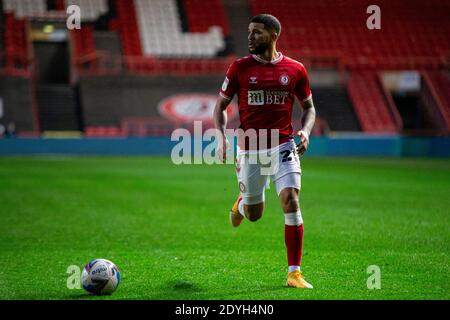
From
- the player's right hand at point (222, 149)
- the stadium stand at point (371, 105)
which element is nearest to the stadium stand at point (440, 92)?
the stadium stand at point (371, 105)

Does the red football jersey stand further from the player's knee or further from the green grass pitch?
the green grass pitch

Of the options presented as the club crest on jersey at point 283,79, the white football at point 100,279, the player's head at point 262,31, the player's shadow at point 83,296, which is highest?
the player's head at point 262,31

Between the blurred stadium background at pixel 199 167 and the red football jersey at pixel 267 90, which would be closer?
the red football jersey at pixel 267 90

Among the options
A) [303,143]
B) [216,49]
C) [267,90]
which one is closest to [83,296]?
[303,143]

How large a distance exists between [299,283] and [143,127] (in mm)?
28854

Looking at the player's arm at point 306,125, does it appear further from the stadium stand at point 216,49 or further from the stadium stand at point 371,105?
the stadium stand at point 371,105

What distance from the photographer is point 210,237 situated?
10.6 metres

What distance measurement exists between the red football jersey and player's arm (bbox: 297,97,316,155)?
6.7 inches

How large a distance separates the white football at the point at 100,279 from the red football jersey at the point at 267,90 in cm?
187

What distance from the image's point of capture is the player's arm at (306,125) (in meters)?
7.21

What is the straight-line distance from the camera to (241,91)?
7512 mm

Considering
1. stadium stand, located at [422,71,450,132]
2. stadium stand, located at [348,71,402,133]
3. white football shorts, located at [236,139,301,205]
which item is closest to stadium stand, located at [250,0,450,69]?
stadium stand, located at [422,71,450,132]

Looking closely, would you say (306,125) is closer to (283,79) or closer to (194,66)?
(283,79)

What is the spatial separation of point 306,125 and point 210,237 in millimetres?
3586
